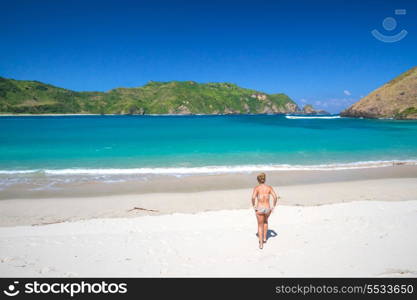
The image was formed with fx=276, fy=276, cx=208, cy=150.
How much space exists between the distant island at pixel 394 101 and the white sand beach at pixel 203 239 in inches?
4762

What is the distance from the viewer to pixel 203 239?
6.89m

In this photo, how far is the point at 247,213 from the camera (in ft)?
30.8

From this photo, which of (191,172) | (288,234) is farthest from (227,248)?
(191,172)

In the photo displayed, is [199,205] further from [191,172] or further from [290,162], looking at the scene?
[290,162]

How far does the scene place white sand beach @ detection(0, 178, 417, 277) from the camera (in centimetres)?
539

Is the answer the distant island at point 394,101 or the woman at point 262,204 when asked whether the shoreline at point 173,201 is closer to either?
the woman at point 262,204

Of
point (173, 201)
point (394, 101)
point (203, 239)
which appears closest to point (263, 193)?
point (203, 239)

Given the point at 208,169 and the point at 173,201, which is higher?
the point at 208,169

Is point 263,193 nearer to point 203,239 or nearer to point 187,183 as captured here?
point 203,239

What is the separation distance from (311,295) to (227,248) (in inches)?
86.7

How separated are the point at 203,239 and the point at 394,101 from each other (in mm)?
134216

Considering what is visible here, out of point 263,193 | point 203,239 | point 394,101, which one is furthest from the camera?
point 394,101

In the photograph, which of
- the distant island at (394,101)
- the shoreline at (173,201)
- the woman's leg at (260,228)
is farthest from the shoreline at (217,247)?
the distant island at (394,101)

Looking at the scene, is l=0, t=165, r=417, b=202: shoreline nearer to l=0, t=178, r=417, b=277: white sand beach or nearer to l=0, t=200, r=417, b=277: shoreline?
l=0, t=178, r=417, b=277: white sand beach
